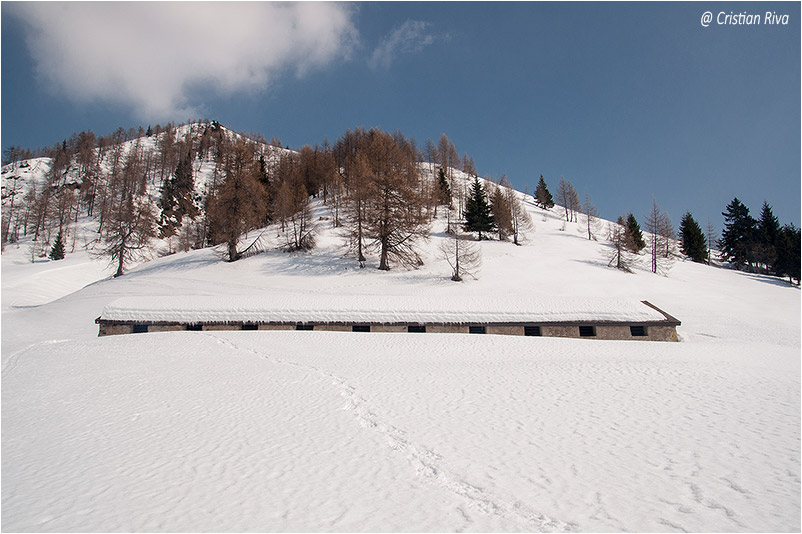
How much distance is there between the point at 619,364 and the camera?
1257cm

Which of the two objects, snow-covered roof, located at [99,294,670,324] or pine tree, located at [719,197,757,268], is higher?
pine tree, located at [719,197,757,268]

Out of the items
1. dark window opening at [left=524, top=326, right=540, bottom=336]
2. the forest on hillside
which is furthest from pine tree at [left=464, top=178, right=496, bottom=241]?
dark window opening at [left=524, top=326, right=540, bottom=336]

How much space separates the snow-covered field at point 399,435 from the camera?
162 inches

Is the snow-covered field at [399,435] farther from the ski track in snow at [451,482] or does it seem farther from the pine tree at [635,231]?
the pine tree at [635,231]

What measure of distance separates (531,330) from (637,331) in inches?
231

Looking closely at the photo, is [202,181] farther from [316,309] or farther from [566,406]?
[566,406]

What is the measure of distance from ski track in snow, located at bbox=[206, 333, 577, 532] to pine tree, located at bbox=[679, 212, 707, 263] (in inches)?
3137

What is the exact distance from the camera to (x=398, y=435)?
645cm

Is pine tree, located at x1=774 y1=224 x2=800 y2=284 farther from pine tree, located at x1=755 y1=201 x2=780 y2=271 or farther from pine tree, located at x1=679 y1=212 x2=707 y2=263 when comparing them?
pine tree, located at x1=679 y1=212 x2=707 y2=263

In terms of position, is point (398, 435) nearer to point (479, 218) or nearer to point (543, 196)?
point (479, 218)

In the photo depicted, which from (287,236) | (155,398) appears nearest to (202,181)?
(287,236)

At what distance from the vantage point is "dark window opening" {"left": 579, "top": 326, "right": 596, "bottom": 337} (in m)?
19.5

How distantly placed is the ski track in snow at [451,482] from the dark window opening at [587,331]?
16.1m

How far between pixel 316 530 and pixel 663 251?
206ft
